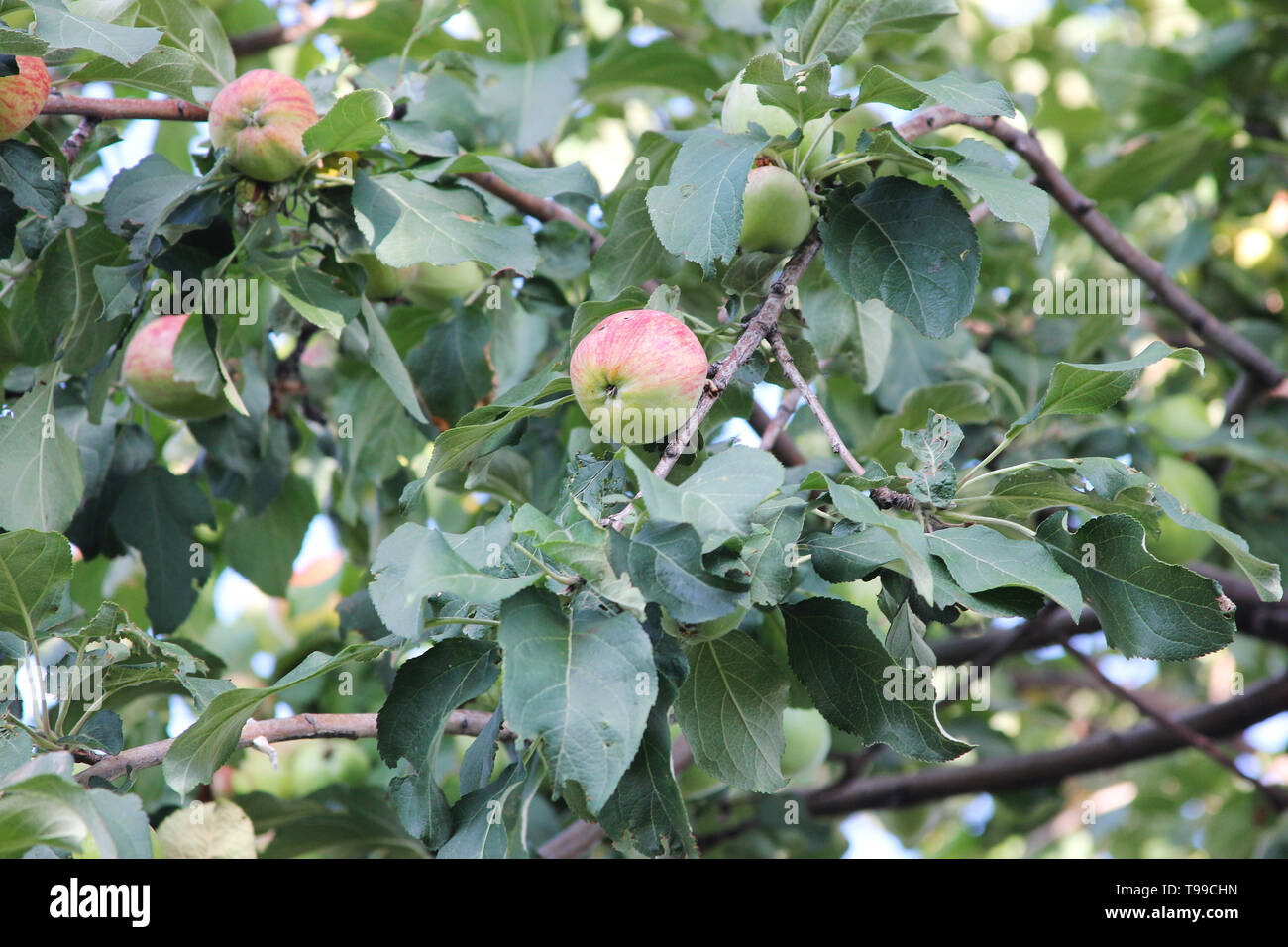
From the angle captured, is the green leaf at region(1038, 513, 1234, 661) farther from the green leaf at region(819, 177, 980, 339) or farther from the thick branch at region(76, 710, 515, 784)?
the thick branch at region(76, 710, 515, 784)

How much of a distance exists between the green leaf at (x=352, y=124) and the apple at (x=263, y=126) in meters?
0.04

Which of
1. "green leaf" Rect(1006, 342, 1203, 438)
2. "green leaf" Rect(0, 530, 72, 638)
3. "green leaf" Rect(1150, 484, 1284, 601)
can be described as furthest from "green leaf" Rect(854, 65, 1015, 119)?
"green leaf" Rect(0, 530, 72, 638)

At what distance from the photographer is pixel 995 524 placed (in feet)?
4.08

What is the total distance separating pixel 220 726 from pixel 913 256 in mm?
908

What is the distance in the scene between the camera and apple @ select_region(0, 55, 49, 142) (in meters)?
1.36

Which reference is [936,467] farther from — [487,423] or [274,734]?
[274,734]

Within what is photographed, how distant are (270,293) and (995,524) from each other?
1288 mm

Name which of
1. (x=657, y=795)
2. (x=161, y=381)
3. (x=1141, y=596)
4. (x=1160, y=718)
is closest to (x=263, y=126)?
(x=161, y=381)

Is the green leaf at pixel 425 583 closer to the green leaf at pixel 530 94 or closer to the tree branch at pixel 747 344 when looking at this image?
the tree branch at pixel 747 344

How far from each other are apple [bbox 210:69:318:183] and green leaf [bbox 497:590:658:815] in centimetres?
79

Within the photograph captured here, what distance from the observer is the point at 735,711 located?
1.19 metres
